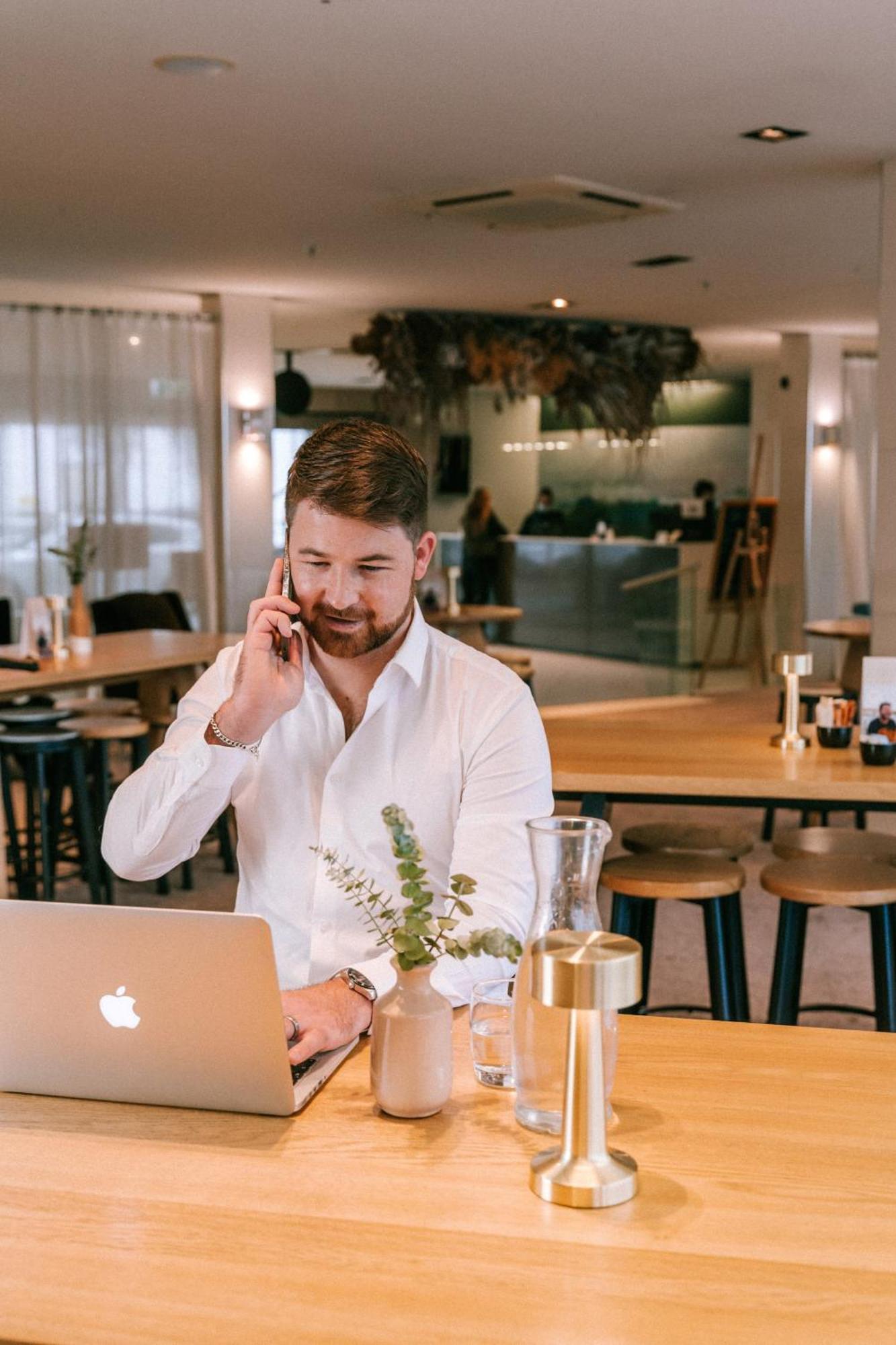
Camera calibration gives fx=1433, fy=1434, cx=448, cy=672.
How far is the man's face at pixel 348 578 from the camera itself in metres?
1.98

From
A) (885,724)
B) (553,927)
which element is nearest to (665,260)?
(885,724)

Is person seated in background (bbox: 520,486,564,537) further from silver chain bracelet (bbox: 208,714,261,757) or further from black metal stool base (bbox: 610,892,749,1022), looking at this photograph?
silver chain bracelet (bbox: 208,714,261,757)

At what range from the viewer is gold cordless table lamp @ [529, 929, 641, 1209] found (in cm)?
121

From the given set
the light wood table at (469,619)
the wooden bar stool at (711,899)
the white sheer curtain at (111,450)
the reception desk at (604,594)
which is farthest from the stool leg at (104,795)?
the reception desk at (604,594)

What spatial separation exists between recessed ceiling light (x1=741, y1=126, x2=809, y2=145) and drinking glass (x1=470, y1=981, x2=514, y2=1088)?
4506mm

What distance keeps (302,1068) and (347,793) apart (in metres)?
0.52

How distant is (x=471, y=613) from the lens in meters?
8.74

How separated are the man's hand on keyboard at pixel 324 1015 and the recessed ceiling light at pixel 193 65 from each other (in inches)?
141

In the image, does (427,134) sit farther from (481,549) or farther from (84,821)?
(481,549)

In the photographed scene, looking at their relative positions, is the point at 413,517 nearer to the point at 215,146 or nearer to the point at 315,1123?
the point at 315,1123

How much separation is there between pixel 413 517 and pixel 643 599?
27.0 ft

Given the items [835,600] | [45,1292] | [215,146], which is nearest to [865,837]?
[45,1292]

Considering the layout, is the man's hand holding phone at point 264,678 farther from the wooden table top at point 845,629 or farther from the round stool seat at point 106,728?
the wooden table top at point 845,629

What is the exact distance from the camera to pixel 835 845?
3.69 metres
